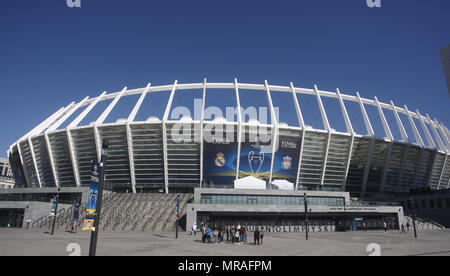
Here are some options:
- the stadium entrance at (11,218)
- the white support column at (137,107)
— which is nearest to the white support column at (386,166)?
the white support column at (137,107)

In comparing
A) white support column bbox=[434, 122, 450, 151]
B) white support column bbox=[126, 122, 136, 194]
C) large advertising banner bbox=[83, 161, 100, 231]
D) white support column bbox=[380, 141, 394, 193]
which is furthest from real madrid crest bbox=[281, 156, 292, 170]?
white support column bbox=[434, 122, 450, 151]

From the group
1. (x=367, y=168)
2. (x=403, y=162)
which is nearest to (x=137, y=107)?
(x=367, y=168)

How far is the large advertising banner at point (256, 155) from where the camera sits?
50.6m

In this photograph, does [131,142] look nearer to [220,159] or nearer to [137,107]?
[137,107]

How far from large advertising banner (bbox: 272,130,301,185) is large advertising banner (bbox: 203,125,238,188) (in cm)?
853

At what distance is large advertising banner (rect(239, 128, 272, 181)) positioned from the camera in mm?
50594

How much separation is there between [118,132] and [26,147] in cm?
2376

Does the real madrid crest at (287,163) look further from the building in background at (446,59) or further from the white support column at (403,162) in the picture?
the building in background at (446,59)

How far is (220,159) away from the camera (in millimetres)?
50406

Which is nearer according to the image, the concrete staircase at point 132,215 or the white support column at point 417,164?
the concrete staircase at point 132,215

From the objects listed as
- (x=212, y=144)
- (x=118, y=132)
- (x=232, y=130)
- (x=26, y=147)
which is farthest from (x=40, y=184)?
(x=232, y=130)

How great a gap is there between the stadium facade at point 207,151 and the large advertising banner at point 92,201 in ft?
127

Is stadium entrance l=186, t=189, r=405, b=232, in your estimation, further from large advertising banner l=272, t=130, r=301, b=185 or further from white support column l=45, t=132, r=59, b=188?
white support column l=45, t=132, r=59, b=188
